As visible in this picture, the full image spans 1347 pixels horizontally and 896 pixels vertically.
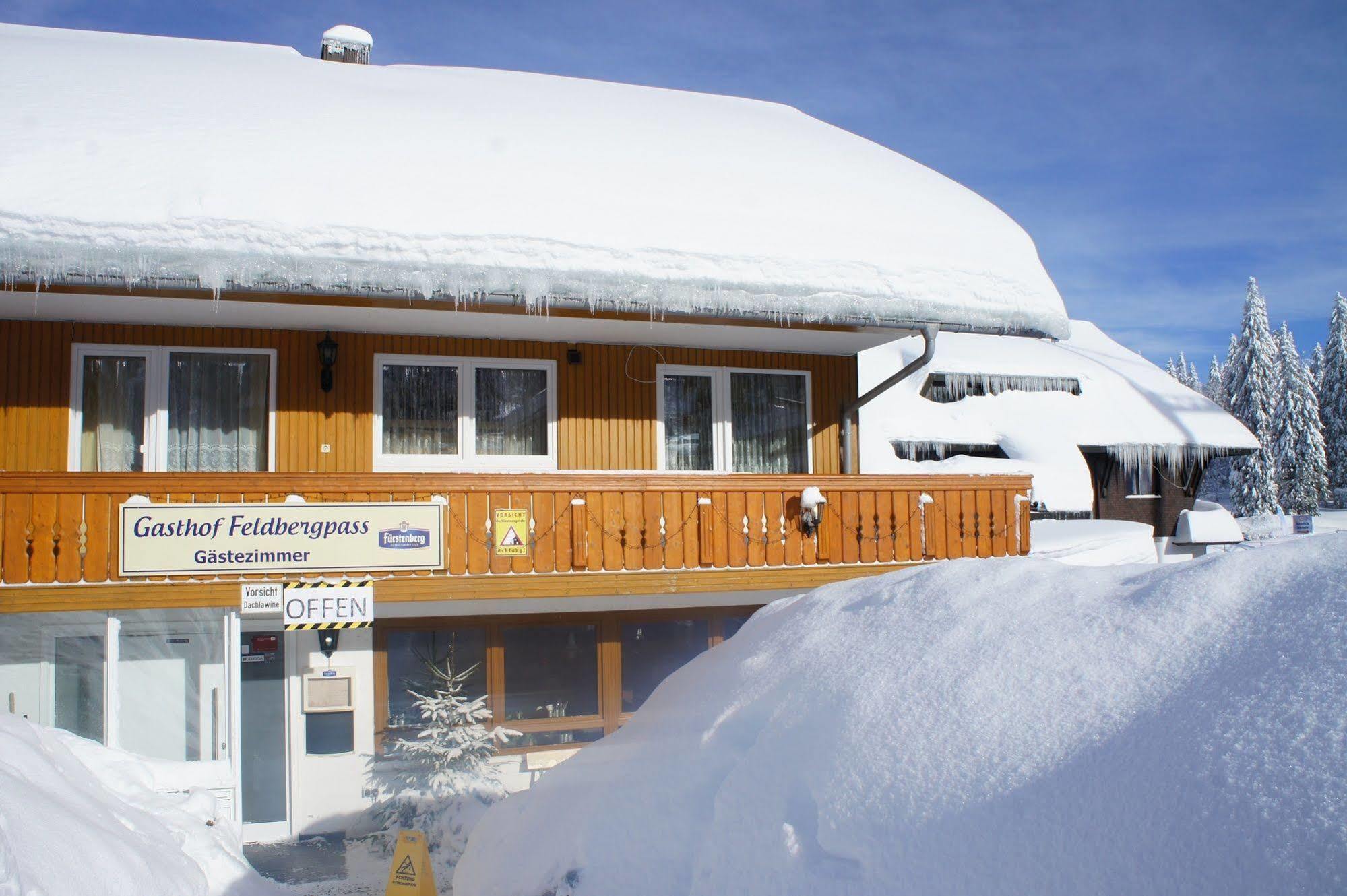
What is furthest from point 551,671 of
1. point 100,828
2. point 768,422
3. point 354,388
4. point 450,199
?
point 100,828

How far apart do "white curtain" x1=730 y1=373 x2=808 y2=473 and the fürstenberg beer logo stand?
4.22 metres

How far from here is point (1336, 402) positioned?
169 feet

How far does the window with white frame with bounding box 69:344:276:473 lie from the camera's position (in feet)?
33.8

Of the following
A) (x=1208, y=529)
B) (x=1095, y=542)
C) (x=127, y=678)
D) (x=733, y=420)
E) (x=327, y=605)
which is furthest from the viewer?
(x=1208, y=529)

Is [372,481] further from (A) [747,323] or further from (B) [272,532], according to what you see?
(A) [747,323]

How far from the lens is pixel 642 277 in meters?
9.53

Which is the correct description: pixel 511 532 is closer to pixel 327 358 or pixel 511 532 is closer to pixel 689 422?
pixel 327 358

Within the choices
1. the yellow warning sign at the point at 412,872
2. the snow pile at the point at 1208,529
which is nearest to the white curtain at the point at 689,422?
the yellow warning sign at the point at 412,872

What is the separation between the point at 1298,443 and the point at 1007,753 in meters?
51.6

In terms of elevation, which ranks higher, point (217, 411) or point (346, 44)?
point (346, 44)

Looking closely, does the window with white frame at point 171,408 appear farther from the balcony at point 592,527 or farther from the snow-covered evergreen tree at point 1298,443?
the snow-covered evergreen tree at point 1298,443

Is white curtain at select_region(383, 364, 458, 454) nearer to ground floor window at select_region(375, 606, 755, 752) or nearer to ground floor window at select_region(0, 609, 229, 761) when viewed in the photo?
ground floor window at select_region(375, 606, 755, 752)

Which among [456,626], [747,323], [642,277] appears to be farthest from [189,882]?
[747,323]

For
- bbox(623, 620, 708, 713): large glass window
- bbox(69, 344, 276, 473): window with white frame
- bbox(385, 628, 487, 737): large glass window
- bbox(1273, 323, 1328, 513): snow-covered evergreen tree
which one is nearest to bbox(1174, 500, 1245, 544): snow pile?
bbox(623, 620, 708, 713): large glass window
